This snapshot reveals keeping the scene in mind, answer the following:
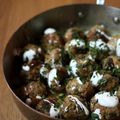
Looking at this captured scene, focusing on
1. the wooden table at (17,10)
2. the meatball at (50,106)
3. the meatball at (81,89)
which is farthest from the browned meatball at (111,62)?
the wooden table at (17,10)

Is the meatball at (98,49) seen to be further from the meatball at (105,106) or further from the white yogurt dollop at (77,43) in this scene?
the meatball at (105,106)

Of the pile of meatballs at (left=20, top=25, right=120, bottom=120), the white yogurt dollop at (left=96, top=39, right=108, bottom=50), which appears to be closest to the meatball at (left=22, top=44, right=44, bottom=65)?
the pile of meatballs at (left=20, top=25, right=120, bottom=120)

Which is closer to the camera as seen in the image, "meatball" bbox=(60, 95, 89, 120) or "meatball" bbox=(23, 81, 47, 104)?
"meatball" bbox=(60, 95, 89, 120)

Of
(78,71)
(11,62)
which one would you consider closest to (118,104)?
(78,71)

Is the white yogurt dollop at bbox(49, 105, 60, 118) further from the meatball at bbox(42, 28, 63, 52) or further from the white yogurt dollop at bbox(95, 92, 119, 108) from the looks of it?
the meatball at bbox(42, 28, 63, 52)

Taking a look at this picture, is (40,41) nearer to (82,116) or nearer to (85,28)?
(85,28)

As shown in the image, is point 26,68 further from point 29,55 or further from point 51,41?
point 51,41

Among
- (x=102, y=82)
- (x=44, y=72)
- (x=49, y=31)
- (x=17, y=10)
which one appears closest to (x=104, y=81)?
(x=102, y=82)
